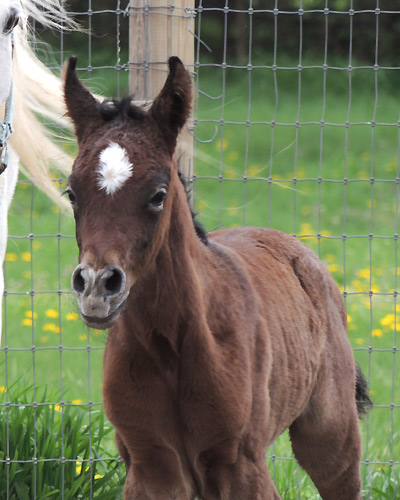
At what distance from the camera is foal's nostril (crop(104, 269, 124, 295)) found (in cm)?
221

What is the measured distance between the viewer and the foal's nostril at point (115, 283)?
221cm

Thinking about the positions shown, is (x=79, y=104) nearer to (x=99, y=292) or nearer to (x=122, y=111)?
(x=122, y=111)

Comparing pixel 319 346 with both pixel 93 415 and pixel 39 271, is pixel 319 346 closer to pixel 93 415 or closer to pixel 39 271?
pixel 93 415

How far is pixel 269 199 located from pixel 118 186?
64.3 inches

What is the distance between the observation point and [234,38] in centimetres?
1550

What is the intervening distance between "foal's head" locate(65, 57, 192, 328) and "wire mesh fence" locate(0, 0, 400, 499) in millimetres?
250

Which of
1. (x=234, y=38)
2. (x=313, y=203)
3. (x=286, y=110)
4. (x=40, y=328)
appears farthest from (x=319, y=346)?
(x=234, y=38)

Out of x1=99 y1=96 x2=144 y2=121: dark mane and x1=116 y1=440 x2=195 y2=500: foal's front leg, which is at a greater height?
x1=99 y1=96 x2=144 y2=121: dark mane

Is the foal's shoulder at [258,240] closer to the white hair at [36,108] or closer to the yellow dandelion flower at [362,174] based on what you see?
the white hair at [36,108]

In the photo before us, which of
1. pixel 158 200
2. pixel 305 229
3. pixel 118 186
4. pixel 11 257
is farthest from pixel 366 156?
pixel 118 186

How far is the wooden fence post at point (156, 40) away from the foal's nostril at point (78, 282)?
145 centimetres

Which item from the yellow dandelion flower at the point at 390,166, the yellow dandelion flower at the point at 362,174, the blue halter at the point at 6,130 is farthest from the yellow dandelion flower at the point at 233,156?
the blue halter at the point at 6,130

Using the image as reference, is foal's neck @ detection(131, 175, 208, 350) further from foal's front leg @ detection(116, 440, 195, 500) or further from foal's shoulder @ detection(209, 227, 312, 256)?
foal's shoulder @ detection(209, 227, 312, 256)

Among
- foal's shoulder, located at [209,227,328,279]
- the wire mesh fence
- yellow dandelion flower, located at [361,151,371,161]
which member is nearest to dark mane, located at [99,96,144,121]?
the wire mesh fence
